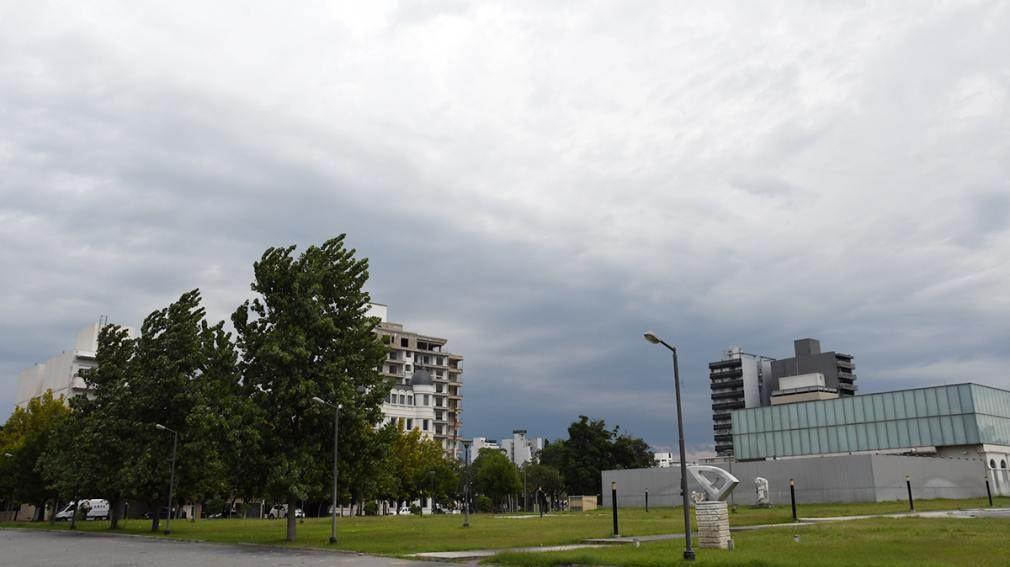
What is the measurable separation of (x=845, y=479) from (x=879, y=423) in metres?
33.5

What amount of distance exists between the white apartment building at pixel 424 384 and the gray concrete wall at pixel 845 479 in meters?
53.0

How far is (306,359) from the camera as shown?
4338cm

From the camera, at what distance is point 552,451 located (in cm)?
16900

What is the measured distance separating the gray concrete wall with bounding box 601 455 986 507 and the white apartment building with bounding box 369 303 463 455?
53.0 metres

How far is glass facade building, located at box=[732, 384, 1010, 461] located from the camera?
98.8m

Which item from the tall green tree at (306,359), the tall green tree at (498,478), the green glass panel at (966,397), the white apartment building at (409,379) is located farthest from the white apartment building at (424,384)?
the tall green tree at (306,359)

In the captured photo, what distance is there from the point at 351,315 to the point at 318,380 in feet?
14.1

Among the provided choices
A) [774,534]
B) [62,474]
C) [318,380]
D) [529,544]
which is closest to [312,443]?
[318,380]

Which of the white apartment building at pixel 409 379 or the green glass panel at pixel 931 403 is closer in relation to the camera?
the green glass panel at pixel 931 403

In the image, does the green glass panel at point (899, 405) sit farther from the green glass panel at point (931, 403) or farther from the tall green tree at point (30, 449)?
the tall green tree at point (30, 449)

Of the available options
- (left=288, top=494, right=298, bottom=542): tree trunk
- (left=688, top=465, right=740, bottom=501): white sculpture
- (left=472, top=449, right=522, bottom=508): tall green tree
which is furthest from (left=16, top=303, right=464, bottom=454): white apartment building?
(left=688, top=465, right=740, bottom=501): white sculpture

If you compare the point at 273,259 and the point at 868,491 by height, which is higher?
the point at 273,259

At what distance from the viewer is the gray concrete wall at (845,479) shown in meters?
77.9

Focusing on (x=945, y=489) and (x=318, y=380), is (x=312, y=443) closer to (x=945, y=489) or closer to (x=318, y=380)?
(x=318, y=380)
